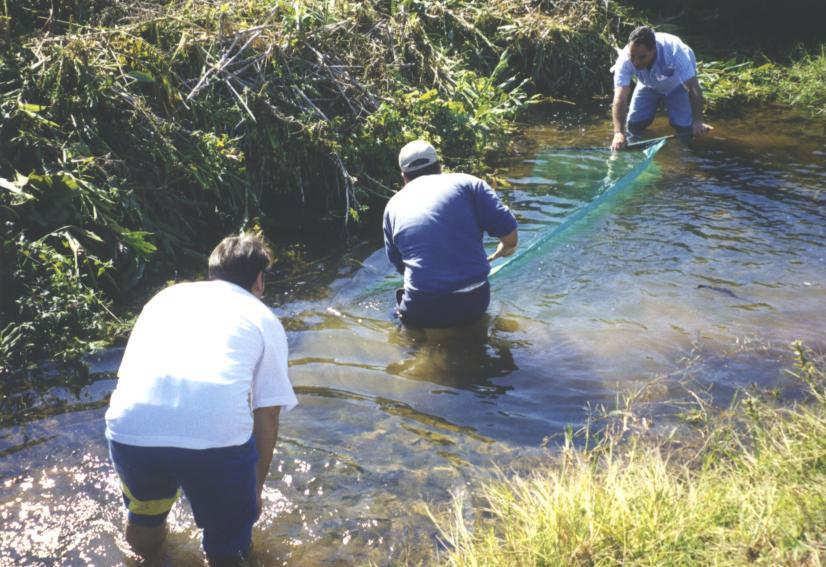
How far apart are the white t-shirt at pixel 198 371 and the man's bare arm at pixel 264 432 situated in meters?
0.06

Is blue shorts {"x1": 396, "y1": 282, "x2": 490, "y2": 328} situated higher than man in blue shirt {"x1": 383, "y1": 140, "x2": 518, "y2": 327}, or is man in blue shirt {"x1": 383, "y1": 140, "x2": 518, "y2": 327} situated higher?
man in blue shirt {"x1": 383, "y1": 140, "x2": 518, "y2": 327}

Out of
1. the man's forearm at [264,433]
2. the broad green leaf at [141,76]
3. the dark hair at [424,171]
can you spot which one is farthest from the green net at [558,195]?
the man's forearm at [264,433]

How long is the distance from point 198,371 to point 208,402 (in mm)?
126

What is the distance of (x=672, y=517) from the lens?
9.38ft

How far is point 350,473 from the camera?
13.0ft

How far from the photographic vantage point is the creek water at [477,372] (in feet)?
11.8

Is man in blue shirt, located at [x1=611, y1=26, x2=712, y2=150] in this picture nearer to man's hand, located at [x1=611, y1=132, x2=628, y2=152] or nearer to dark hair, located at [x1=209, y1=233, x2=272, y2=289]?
man's hand, located at [x1=611, y1=132, x2=628, y2=152]

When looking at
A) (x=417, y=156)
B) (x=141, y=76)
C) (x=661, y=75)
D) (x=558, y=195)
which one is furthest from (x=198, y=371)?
(x=661, y=75)

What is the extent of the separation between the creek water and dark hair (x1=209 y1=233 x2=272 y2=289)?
4.38 ft

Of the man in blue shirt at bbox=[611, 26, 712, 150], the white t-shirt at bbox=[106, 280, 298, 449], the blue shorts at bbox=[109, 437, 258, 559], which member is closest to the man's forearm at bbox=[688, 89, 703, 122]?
the man in blue shirt at bbox=[611, 26, 712, 150]

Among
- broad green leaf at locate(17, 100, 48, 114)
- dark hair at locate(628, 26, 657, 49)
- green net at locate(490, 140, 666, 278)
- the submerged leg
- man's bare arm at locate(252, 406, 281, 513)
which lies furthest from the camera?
dark hair at locate(628, 26, 657, 49)

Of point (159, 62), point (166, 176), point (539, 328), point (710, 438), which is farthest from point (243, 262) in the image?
point (159, 62)

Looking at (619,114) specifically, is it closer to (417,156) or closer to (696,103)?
(696,103)

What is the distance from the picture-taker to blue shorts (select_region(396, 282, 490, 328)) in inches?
202
